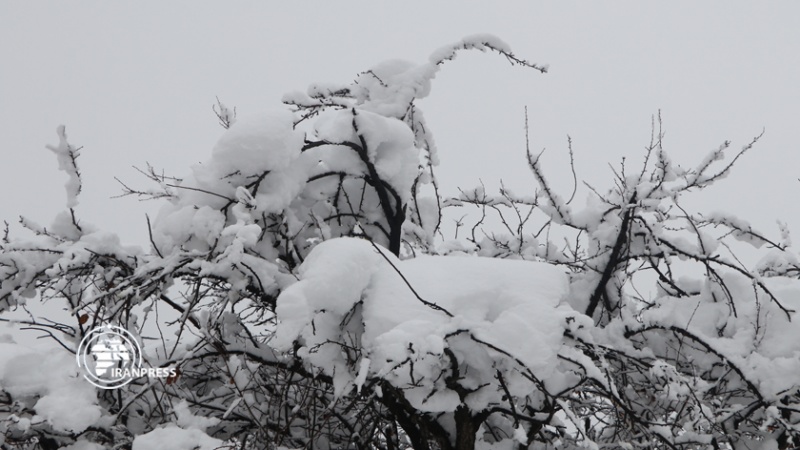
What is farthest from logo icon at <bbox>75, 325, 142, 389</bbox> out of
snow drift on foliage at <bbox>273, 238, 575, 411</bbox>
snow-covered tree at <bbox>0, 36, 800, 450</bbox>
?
snow drift on foliage at <bbox>273, 238, 575, 411</bbox>

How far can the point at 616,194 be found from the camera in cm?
380

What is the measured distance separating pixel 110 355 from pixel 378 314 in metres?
A: 1.65

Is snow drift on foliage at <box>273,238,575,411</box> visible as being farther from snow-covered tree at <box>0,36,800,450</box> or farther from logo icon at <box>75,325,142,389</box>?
logo icon at <box>75,325,142,389</box>

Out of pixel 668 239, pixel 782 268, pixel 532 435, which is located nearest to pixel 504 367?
pixel 532 435

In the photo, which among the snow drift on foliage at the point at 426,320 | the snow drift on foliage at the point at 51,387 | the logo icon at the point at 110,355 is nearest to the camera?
the snow drift on foliage at the point at 426,320

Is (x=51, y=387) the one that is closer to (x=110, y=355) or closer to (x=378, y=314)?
(x=110, y=355)

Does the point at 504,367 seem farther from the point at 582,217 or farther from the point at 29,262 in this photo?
the point at 29,262

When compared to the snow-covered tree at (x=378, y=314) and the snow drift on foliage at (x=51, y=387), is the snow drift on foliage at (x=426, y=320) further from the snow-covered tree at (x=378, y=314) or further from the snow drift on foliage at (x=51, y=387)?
the snow drift on foliage at (x=51, y=387)

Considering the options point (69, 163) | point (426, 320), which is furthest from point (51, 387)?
point (426, 320)

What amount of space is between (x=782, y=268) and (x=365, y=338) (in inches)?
113

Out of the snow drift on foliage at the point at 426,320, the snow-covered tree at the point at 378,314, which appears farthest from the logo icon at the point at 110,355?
the snow drift on foliage at the point at 426,320

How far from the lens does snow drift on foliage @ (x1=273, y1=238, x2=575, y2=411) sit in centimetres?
236

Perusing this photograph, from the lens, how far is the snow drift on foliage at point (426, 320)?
2.36m

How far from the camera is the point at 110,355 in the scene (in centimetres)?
323
